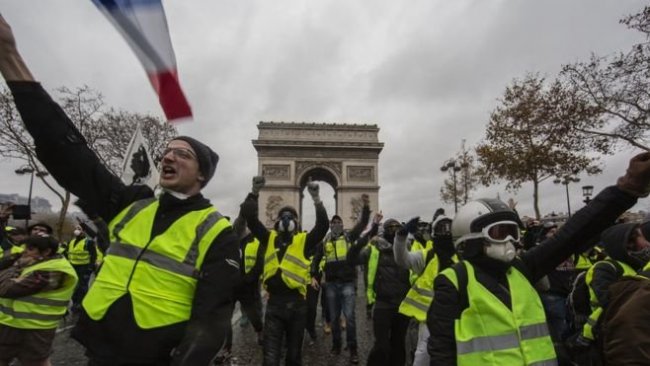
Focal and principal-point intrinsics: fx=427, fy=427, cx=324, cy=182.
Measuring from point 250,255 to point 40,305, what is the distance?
295cm

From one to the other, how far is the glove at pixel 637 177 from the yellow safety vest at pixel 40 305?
444 cm

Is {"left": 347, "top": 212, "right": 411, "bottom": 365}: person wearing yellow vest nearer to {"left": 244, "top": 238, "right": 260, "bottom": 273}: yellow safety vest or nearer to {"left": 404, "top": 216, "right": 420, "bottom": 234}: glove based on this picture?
{"left": 404, "top": 216, "right": 420, "bottom": 234}: glove

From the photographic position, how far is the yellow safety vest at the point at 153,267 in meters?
1.60

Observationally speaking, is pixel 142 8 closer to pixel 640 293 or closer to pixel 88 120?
pixel 640 293

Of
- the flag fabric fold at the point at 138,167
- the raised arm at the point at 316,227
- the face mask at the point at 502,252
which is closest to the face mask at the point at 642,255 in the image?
the face mask at the point at 502,252

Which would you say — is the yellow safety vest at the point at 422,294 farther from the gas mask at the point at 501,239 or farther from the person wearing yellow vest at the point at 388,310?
the gas mask at the point at 501,239

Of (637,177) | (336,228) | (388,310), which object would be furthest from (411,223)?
(336,228)

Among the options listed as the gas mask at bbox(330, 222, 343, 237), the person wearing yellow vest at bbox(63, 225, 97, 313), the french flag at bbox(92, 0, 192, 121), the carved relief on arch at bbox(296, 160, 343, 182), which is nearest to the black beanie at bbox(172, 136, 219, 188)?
the french flag at bbox(92, 0, 192, 121)

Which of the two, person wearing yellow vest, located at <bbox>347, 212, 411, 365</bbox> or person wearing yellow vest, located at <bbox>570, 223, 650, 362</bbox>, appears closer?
person wearing yellow vest, located at <bbox>570, 223, 650, 362</bbox>

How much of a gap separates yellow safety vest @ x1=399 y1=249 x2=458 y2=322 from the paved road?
206 centimetres

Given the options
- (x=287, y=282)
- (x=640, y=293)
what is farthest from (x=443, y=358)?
(x=287, y=282)

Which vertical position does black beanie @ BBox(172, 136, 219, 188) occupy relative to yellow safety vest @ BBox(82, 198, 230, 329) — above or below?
above

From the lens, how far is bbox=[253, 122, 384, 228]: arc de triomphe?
37.8 meters

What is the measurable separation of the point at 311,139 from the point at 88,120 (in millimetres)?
21843
